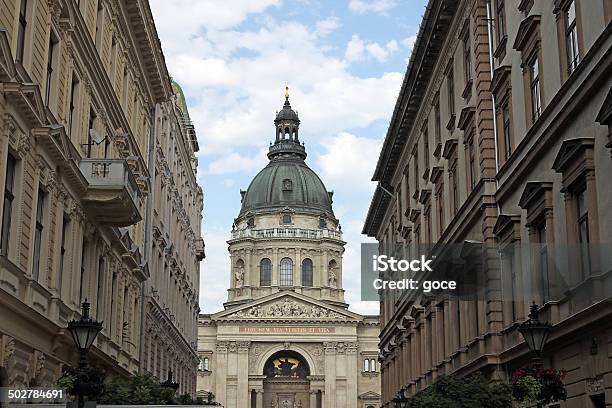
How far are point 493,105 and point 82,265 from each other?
1236cm

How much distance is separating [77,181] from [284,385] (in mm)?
90062

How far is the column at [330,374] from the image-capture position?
109 metres

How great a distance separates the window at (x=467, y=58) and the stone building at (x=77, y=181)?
1077cm

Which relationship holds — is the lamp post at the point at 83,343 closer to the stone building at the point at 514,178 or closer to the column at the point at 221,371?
the stone building at the point at 514,178

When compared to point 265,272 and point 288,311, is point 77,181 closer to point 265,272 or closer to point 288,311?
point 288,311

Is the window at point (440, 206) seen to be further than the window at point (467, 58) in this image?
Yes

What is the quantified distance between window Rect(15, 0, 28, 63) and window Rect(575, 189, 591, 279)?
38.1 ft

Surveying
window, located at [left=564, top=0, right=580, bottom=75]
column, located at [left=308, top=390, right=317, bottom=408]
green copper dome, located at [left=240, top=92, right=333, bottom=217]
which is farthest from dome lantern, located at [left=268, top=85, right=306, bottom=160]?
window, located at [left=564, top=0, right=580, bottom=75]

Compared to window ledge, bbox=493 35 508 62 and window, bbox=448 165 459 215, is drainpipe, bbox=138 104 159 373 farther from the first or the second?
window ledge, bbox=493 35 508 62

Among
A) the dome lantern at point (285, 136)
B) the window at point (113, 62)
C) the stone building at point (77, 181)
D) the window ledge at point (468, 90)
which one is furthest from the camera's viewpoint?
the dome lantern at point (285, 136)

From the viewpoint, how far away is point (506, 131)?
88.8 feet

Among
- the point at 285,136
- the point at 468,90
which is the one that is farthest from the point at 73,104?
the point at 285,136

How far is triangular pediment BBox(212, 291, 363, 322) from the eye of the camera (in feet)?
367

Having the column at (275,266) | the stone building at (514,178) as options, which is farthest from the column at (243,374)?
the stone building at (514,178)
